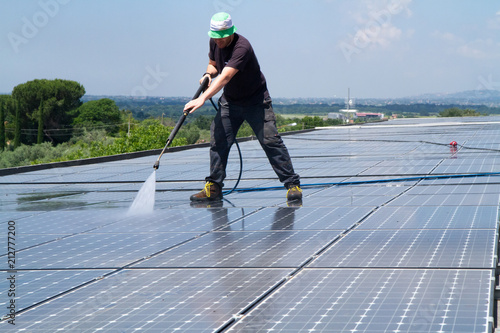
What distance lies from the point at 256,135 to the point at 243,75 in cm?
62

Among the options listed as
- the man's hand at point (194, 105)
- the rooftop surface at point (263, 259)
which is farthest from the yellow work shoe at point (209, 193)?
the man's hand at point (194, 105)

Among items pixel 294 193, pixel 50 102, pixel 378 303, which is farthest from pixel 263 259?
→ pixel 50 102

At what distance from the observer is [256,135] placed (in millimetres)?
6559

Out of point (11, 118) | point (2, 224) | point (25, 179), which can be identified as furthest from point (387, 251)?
point (11, 118)

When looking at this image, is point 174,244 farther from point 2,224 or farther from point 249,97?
point 249,97

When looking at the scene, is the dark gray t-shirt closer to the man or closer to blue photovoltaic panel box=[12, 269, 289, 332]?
the man

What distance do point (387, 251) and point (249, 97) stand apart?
302 cm

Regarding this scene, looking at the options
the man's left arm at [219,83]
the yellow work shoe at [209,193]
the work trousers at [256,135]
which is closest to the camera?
the man's left arm at [219,83]

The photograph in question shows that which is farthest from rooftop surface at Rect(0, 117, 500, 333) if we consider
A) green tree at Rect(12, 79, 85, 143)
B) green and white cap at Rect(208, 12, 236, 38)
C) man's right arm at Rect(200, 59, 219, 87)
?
green tree at Rect(12, 79, 85, 143)

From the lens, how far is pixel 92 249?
4363 mm

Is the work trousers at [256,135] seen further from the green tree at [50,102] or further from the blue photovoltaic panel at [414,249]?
the green tree at [50,102]

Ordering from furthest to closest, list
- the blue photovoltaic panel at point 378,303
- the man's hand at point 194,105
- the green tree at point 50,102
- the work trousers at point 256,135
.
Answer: the green tree at point 50,102, the work trousers at point 256,135, the man's hand at point 194,105, the blue photovoltaic panel at point 378,303

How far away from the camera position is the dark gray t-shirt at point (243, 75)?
6273mm

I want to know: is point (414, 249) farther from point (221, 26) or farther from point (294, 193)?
point (221, 26)
